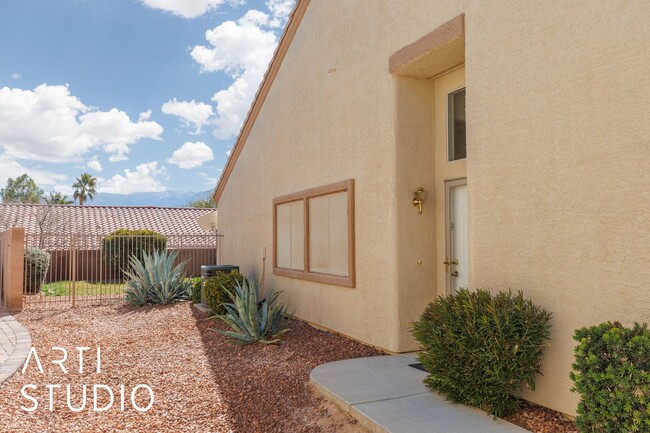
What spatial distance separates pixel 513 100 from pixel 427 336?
2.61m

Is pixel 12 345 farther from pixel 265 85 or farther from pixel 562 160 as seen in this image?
pixel 562 160

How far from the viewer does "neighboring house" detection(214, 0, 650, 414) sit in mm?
4168

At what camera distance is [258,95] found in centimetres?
1241

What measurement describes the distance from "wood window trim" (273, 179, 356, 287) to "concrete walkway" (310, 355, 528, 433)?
184 centimetres

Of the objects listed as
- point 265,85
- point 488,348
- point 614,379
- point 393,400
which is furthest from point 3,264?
point 614,379

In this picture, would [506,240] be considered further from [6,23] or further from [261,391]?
[6,23]

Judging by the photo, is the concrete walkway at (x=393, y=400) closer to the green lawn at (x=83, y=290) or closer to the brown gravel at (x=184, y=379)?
the brown gravel at (x=184, y=379)

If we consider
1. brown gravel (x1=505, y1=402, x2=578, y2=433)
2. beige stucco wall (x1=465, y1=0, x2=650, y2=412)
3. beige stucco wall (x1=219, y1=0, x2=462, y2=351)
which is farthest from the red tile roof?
brown gravel (x1=505, y1=402, x2=578, y2=433)

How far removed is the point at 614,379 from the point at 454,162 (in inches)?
159

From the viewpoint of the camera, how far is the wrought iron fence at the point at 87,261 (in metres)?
15.6

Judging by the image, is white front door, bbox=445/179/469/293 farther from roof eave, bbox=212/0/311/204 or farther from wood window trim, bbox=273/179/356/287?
roof eave, bbox=212/0/311/204

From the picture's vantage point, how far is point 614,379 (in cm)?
346

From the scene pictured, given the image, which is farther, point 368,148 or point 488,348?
point 368,148

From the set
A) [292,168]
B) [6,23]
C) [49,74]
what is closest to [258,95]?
[292,168]
